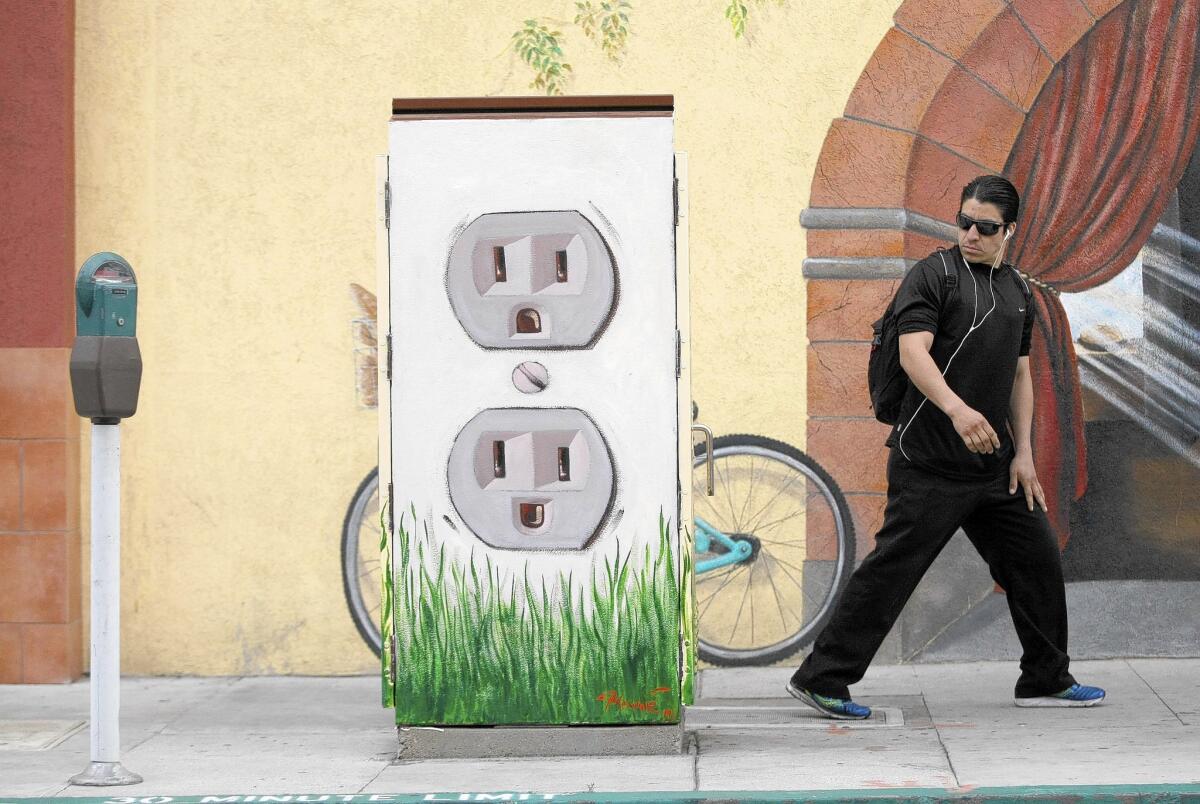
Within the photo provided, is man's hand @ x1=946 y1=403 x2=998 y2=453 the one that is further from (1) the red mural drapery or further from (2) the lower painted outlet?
(1) the red mural drapery

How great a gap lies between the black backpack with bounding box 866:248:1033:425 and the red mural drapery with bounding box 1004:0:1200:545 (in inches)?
50.5

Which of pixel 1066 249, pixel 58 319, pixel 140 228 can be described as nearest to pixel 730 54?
pixel 1066 249

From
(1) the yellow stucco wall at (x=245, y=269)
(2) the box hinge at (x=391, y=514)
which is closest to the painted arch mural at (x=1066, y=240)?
(1) the yellow stucco wall at (x=245, y=269)

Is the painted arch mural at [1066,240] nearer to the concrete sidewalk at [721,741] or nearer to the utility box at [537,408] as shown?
the concrete sidewalk at [721,741]

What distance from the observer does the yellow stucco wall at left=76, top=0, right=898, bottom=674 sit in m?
7.04

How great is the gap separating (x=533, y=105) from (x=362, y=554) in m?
2.61

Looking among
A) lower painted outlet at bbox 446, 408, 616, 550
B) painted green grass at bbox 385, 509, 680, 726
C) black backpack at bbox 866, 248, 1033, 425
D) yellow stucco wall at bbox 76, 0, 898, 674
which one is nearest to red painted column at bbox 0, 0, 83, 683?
yellow stucco wall at bbox 76, 0, 898, 674

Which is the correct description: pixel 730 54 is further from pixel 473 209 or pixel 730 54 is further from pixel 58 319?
pixel 58 319

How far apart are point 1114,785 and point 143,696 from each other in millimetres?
4023

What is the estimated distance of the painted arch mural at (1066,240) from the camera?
270 inches

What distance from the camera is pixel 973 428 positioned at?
5.37 metres

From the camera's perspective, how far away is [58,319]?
6984 mm

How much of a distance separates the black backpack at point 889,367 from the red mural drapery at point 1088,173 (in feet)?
4.83

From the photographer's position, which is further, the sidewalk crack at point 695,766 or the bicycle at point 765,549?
the bicycle at point 765,549
